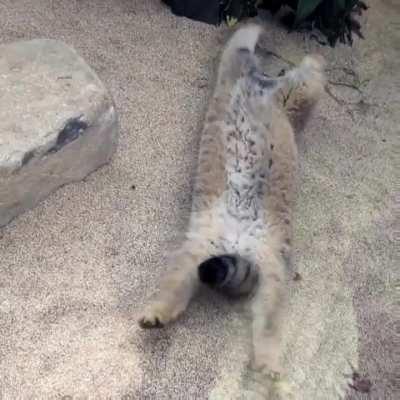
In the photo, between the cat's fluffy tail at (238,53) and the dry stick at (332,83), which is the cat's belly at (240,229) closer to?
the cat's fluffy tail at (238,53)

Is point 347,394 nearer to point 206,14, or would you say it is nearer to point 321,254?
point 321,254

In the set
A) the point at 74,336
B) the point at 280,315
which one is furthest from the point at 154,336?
the point at 280,315

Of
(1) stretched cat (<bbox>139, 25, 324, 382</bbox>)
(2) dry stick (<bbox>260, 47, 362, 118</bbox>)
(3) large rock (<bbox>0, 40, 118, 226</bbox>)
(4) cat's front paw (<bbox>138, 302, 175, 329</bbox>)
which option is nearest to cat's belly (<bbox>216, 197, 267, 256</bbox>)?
(1) stretched cat (<bbox>139, 25, 324, 382</bbox>)

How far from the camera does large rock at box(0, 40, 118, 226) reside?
1.90 metres

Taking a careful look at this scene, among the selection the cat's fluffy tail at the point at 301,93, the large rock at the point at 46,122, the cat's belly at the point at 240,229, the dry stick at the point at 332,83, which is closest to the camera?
the large rock at the point at 46,122

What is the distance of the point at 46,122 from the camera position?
6.42 ft

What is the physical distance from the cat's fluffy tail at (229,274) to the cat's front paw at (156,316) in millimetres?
127

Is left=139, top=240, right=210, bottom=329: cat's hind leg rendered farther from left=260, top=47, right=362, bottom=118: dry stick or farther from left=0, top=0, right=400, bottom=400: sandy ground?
left=260, top=47, right=362, bottom=118: dry stick

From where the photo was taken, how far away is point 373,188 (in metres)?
2.41

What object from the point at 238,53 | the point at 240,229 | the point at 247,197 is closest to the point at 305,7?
the point at 238,53

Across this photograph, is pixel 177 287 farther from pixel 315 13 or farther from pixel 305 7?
pixel 315 13

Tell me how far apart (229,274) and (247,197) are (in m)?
0.37

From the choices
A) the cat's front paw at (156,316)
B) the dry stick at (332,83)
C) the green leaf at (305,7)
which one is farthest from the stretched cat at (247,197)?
the green leaf at (305,7)

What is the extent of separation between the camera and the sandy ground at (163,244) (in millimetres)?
1756
